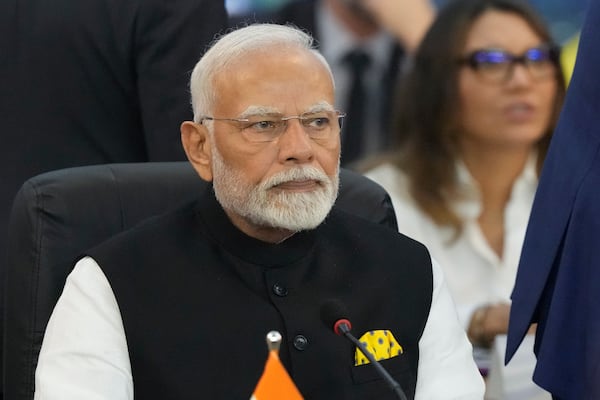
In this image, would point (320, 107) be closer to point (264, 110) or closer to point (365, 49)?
point (264, 110)

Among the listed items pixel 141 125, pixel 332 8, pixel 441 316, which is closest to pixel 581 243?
pixel 441 316

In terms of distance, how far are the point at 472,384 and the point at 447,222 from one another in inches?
66.5

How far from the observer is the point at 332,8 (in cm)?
525

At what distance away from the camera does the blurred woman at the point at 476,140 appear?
4512 mm

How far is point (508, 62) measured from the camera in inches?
179

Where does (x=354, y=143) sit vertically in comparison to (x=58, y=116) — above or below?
below

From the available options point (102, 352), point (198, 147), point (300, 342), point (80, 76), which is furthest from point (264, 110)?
point (80, 76)

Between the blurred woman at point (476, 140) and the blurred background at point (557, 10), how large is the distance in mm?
582

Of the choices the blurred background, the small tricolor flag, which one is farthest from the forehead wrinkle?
the blurred background

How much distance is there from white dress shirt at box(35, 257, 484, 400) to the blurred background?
7.96 ft

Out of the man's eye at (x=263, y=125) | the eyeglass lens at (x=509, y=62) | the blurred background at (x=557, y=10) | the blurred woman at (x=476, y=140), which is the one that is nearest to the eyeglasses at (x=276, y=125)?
the man's eye at (x=263, y=125)

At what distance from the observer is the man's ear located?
115 inches

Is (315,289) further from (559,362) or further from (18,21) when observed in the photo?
(18,21)

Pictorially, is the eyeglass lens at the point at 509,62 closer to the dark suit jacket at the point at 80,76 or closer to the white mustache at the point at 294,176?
the dark suit jacket at the point at 80,76
